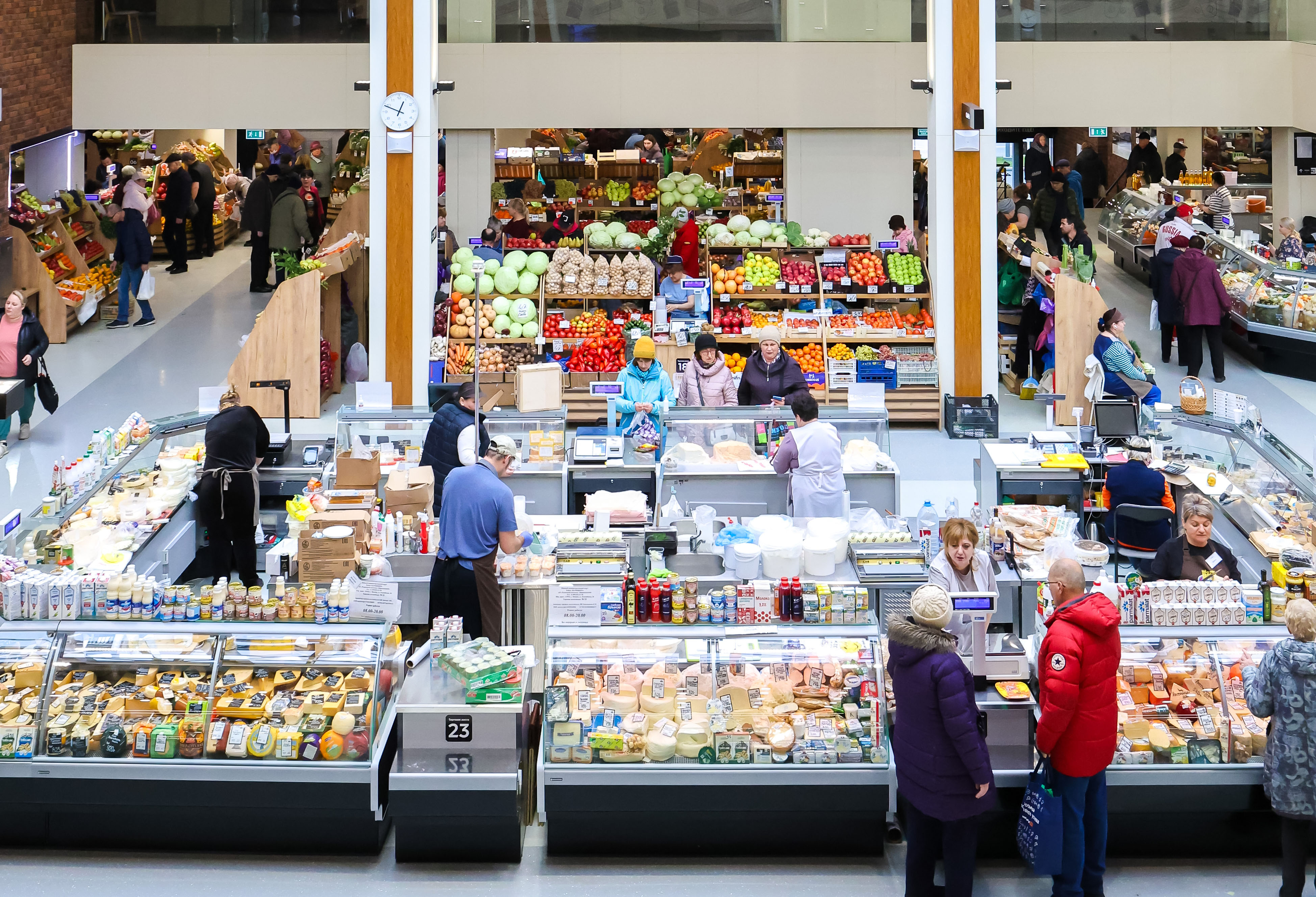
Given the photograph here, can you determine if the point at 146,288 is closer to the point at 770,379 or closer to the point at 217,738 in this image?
the point at 770,379

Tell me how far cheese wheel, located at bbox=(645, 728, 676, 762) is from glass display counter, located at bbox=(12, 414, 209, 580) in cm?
337

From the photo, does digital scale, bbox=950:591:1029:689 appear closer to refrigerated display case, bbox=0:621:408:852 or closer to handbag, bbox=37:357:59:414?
refrigerated display case, bbox=0:621:408:852

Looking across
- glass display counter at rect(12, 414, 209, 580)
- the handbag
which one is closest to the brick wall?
the handbag

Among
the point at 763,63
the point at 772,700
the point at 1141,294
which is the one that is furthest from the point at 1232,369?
the point at 772,700

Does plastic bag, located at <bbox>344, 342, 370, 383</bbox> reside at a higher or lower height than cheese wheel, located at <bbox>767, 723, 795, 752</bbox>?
higher

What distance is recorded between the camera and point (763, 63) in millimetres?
15273

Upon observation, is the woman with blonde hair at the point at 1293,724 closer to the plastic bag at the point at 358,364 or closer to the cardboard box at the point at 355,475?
the cardboard box at the point at 355,475

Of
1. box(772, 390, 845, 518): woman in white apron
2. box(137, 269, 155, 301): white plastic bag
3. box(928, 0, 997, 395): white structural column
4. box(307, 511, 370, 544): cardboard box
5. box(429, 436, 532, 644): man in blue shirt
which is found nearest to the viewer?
box(429, 436, 532, 644): man in blue shirt

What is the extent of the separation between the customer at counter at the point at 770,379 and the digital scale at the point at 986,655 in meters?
4.65

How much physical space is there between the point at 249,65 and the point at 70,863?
37.9 ft

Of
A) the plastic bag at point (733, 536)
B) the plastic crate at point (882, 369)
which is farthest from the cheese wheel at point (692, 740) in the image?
the plastic crate at point (882, 369)

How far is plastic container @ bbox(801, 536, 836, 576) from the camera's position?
778 centimetres

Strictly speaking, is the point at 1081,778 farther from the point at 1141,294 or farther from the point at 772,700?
the point at 1141,294

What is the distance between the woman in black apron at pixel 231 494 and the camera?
9133 millimetres
